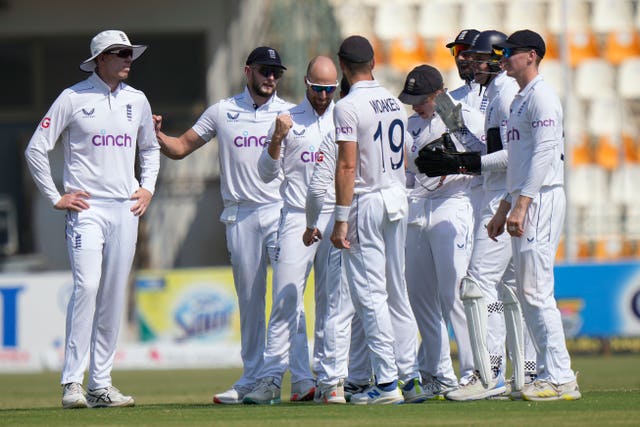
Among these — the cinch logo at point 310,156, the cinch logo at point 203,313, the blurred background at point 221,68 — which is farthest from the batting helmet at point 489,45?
the blurred background at point 221,68

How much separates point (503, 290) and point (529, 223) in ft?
2.18

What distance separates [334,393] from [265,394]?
62 cm

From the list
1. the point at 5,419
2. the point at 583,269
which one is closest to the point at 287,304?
the point at 5,419

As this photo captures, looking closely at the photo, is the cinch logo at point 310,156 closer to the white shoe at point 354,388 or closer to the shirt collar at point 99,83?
the shirt collar at point 99,83

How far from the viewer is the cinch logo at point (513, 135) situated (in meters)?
8.54

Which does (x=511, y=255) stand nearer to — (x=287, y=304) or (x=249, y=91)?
(x=287, y=304)

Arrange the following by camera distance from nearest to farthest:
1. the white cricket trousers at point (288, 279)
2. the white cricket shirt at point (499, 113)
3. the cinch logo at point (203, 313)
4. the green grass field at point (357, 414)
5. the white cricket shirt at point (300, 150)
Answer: the green grass field at point (357, 414) → the white cricket shirt at point (499, 113) → the white cricket trousers at point (288, 279) → the white cricket shirt at point (300, 150) → the cinch logo at point (203, 313)

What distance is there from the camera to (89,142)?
9.12 m

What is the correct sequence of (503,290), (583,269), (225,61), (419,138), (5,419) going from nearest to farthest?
(5,419)
(503,290)
(419,138)
(583,269)
(225,61)

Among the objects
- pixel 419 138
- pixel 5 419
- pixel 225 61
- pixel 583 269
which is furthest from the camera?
pixel 225 61

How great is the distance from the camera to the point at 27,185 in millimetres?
24391

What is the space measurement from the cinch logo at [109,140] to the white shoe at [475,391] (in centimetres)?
290

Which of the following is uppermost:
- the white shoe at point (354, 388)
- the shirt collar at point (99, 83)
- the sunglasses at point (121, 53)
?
the sunglasses at point (121, 53)

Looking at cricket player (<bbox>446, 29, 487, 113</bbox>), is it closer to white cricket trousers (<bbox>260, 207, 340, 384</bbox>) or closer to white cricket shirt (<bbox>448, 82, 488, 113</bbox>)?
white cricket shirt (<bbox>448, 82, 488, 113</bbox>)
